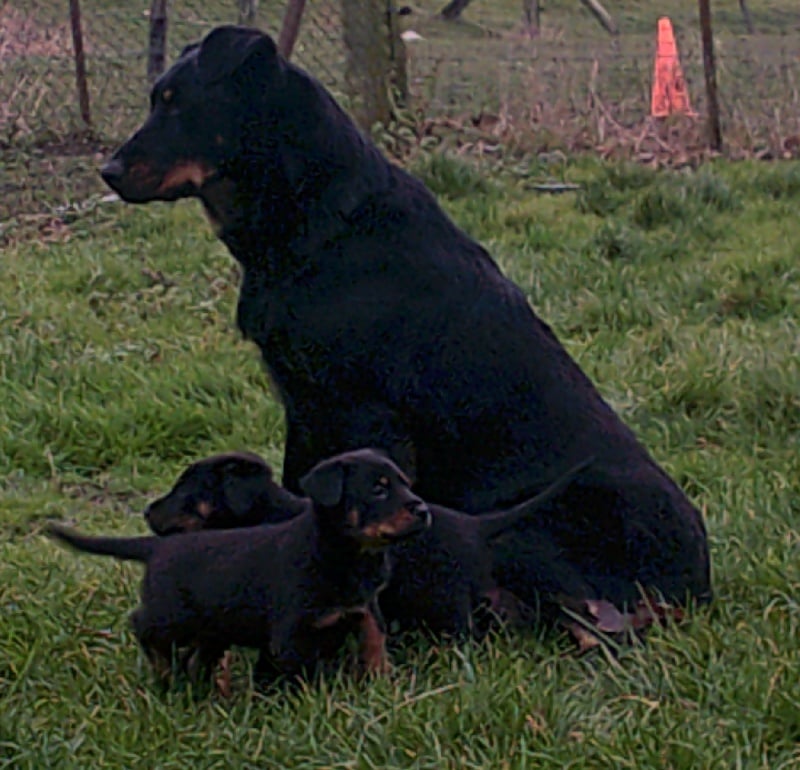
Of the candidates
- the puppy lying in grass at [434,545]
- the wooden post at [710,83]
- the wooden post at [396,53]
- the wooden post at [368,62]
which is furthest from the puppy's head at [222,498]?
the wooden post at [710,83]

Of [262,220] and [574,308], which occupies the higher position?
[262,220]

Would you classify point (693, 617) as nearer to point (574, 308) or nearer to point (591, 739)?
point (591, 739)

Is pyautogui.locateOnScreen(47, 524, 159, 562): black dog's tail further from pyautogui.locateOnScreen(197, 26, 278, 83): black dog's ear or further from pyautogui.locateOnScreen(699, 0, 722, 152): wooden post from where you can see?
pyautogui.locateOnScreen(699, 0, 722, 152): wooden post

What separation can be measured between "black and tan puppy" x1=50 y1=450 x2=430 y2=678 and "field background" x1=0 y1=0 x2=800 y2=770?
110 millimetres

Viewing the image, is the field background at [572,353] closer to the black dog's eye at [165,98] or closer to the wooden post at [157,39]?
the wooden post at [157,39]

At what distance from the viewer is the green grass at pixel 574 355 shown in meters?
3.05

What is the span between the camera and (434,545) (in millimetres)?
3418

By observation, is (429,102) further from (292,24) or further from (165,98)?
(165,98)

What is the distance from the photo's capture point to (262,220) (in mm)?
3699

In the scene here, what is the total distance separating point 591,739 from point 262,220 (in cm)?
150

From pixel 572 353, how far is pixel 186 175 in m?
2.73

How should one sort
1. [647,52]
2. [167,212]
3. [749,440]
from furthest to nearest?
[647,52], [167,212], [749,440]

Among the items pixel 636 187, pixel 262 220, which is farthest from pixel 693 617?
pixel 636 187

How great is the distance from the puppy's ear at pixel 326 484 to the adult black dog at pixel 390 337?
0.53 metres
